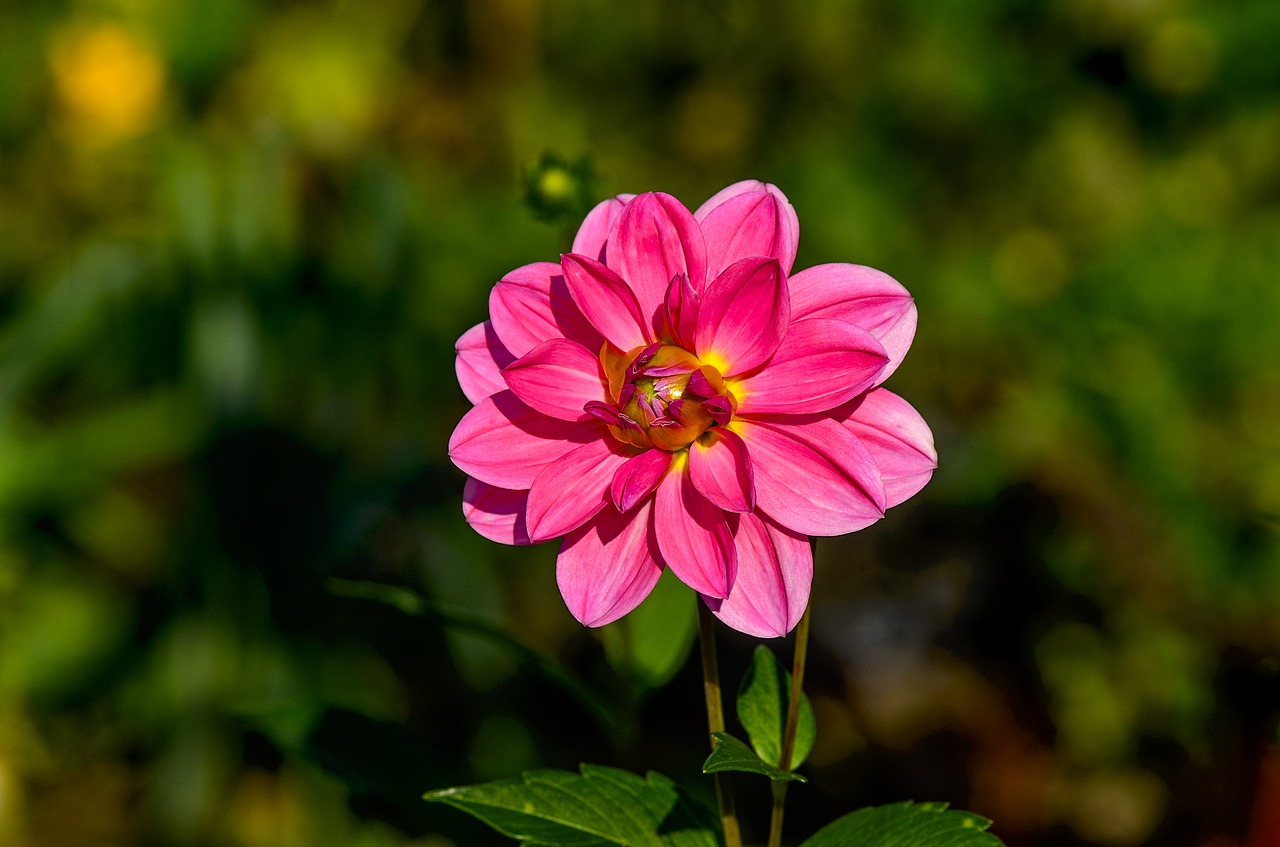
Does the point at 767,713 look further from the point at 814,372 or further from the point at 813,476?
the point at 814,372

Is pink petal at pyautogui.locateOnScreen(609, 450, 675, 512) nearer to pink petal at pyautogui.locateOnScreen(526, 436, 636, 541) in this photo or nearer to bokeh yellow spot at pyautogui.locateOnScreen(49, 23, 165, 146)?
pink petal at pyautogui.locateOnScreen(526, 436, 636, 541)

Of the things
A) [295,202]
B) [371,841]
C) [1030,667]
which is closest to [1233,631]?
[1030,667]

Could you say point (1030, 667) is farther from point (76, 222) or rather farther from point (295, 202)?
point (76, 222)

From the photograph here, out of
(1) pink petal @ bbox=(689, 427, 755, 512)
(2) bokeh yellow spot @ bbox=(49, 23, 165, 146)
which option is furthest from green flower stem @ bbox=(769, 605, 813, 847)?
(2) bokeh yellow spot @ bbox=(49, 23, 165, 146)

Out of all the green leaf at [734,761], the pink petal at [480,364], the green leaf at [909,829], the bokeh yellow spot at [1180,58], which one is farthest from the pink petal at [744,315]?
the bokeh yellow spot at [1180,58]

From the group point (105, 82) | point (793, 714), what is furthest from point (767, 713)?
point (105, 82)

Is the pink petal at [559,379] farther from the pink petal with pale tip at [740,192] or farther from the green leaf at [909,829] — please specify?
the green leaf at [909,829]
